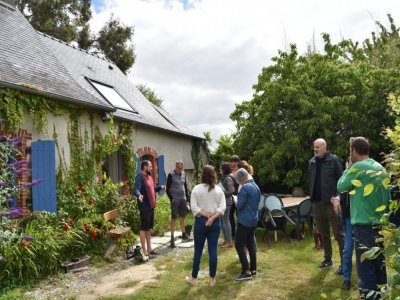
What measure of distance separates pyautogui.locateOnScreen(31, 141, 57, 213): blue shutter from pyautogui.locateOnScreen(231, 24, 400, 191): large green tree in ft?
22.2

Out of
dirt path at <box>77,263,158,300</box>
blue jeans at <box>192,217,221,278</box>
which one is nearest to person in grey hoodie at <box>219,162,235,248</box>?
dirt path at <box>77,263,158,300</box>

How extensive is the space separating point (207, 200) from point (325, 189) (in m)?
1.63

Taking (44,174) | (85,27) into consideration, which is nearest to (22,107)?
(44,174)

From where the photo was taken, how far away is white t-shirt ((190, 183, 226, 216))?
5.41 metres

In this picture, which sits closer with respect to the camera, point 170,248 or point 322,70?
point 170,248

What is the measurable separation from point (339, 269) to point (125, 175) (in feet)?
21.0

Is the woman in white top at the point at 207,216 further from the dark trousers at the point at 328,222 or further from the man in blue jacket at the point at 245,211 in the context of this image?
the dark trousers at the point at 328,222

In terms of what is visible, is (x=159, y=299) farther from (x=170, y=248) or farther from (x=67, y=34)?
(x=67, y=34)

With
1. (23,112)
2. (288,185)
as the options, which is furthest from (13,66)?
(288,185)

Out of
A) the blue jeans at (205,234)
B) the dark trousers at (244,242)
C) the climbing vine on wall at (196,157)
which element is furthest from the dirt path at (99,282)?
the climbing vine on wall at (196,157)

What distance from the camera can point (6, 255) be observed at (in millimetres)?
5656

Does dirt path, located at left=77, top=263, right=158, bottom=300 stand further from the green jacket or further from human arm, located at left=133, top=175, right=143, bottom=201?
the green jacket

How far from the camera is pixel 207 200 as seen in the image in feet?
17.8

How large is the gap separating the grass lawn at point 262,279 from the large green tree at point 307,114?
5193 mm
